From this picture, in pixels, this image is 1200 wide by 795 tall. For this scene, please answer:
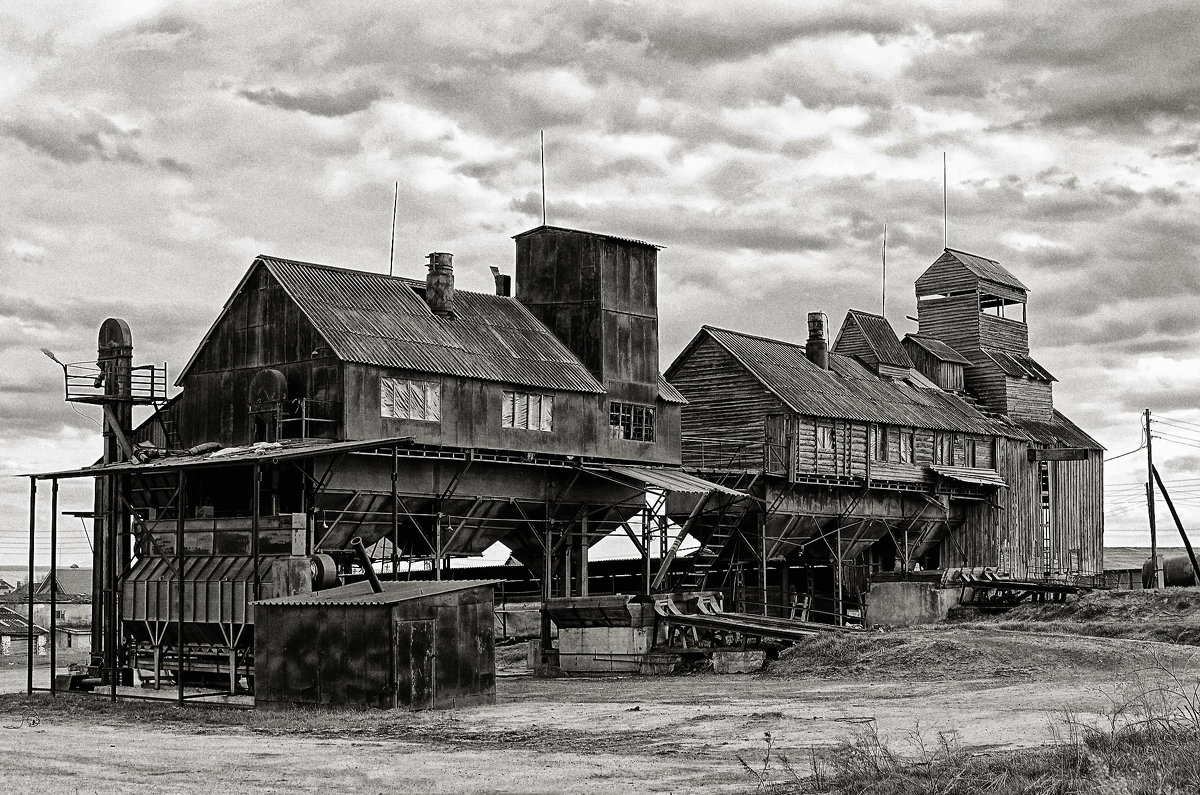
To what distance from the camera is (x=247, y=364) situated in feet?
141

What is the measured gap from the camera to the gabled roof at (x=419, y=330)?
4191cm

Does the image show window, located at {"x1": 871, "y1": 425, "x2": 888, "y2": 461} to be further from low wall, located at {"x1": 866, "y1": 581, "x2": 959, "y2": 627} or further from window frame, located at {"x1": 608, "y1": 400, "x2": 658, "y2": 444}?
window frame, located at {"x1": 608, "y1": 400, "x2": 658, "y2": 444}

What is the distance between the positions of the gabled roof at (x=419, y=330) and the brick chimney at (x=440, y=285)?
0.99 ft

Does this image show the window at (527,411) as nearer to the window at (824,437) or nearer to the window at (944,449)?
the window at (824,437)

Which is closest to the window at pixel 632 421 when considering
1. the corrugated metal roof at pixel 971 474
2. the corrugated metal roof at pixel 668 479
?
the corrugated metal roof at pixel 668 479

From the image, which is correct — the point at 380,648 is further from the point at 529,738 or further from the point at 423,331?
the point at 423,331

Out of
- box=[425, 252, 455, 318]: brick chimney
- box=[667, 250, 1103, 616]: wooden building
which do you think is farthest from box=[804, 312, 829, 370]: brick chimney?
box=[425, 252, 455, 318]: brick chimney

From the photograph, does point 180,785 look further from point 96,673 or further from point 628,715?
point 96,673

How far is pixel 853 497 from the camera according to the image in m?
56.9

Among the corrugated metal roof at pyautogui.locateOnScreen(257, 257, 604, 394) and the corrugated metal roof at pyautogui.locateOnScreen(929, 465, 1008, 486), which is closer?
the corrugated metal roof at pyautogui.locateOnScreen(257, 257, 604, 394)

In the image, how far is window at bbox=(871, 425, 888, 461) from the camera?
5719 centimetres

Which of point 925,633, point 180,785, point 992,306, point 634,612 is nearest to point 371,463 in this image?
point 634,612

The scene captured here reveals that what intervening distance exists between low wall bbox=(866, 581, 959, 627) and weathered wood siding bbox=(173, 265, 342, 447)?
18985 mm

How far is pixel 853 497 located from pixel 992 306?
17419 mm
